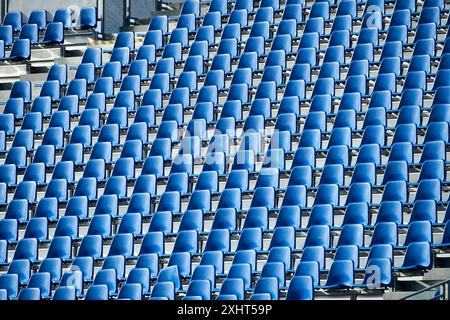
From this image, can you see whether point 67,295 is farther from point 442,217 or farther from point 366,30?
point 366,30

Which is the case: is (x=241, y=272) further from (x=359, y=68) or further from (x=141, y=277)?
(x=359, y=68)

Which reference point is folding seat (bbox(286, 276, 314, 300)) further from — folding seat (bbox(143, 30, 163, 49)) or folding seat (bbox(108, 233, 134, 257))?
folding seat (bbox(143, 30, 163, 49))

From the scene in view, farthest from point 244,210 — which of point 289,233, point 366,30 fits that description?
point 366,30

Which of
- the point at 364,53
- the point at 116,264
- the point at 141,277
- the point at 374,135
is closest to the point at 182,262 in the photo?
the point at 141,277

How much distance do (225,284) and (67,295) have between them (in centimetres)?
150

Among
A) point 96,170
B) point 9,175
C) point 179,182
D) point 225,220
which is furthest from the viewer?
point 9,175

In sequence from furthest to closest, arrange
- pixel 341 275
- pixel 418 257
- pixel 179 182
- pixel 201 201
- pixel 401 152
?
pixel 179 182 → pixel 201 201 → pixel 401 152 → pixel 341 275 → pixel 418 257

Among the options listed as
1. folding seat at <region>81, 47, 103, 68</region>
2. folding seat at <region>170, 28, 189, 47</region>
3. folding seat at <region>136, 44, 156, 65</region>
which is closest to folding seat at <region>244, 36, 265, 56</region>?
folding seat at <region>170, 28, 189, 47</region>

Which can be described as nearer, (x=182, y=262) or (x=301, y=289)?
(x=301, y=289)

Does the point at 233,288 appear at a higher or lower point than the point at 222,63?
lower

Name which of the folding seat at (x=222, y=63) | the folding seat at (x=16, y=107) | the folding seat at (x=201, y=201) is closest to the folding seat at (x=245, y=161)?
the folding seat at (x=201, y=201)

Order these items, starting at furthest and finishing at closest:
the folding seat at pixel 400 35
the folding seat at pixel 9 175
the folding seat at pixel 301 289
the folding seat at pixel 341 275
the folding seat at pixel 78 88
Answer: the folding seat at pixel 78 88
the folding seat at pixel 9 175
the folding seat at pixel 400 35
the folding seat at pixel 341 275
the folding seat at pixel 301 289

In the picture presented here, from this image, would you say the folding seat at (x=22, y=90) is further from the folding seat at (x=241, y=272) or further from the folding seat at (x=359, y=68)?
the folding seat at (x=241, y=272)
